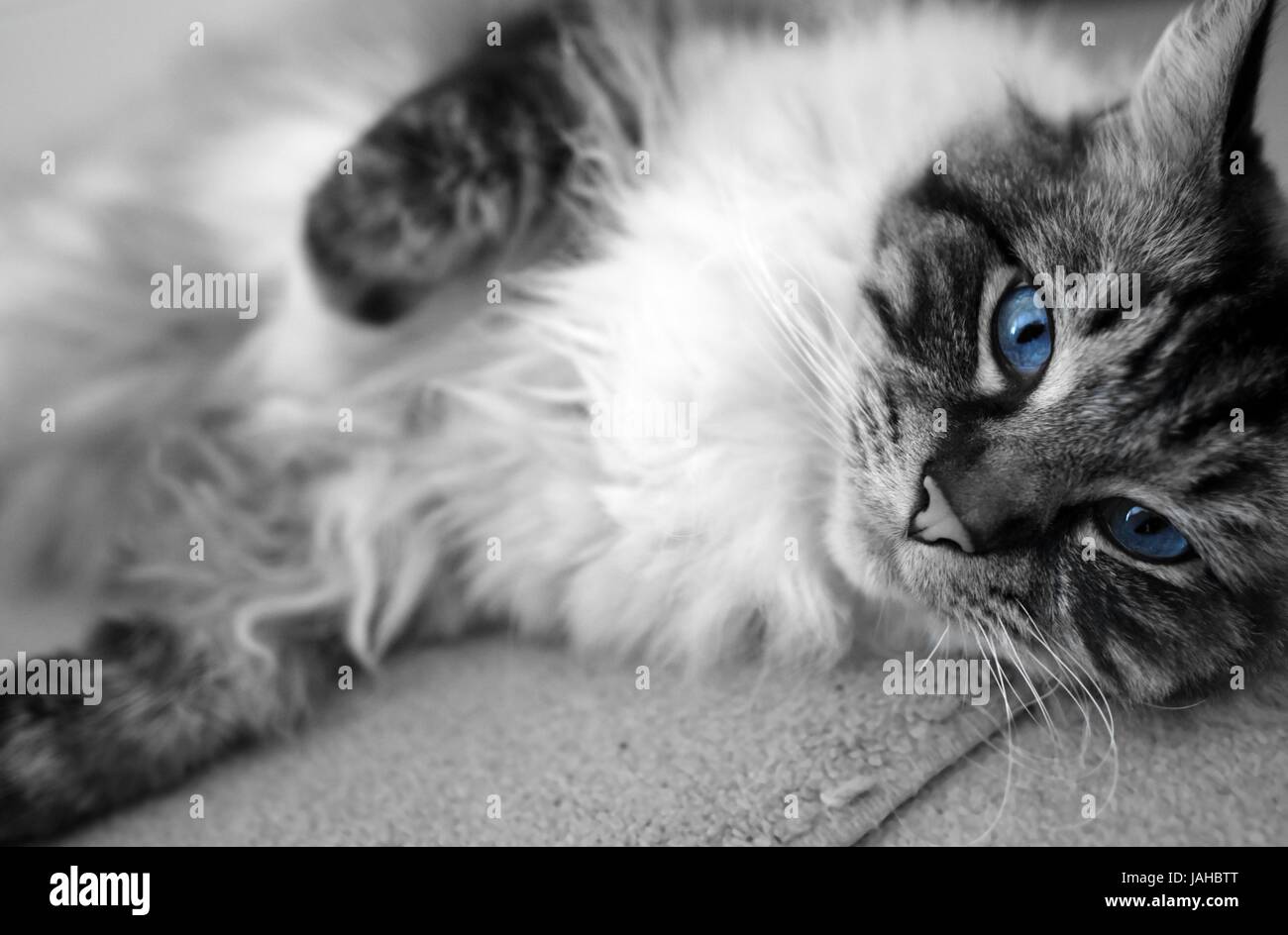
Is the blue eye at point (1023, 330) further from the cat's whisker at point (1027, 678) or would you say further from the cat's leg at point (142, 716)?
the cat's leg at point (142, 716)

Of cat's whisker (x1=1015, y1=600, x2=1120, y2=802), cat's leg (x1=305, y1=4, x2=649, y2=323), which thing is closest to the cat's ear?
cat's whisker (x1=1015, y1=600, x2=1120, y2=802)

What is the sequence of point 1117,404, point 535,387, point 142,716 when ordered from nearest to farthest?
point 1117,404 < point 142,716 < point 535,387

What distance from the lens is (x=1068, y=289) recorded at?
0.95 m

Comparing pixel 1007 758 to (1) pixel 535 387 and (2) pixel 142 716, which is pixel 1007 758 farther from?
(2) pixel 142 716

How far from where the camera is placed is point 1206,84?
94cm

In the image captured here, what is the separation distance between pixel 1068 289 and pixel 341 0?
1.23m

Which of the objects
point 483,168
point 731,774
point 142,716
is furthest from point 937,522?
point 142,716

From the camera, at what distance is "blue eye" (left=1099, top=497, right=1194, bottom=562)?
941mm

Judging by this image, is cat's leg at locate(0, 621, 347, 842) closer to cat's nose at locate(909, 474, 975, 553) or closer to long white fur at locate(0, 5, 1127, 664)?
long white fur at locate(0, 5, 1127, 664)

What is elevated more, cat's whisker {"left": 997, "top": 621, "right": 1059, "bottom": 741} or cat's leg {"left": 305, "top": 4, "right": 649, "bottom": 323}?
cat's leg {"left": 305, "top": 4, "right": 649, "bottom": 323}

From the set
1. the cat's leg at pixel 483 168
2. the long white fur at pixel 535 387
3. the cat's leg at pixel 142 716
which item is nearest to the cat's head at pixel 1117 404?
the long white fur at pixel 535 387

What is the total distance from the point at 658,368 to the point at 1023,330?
392 millimetres
